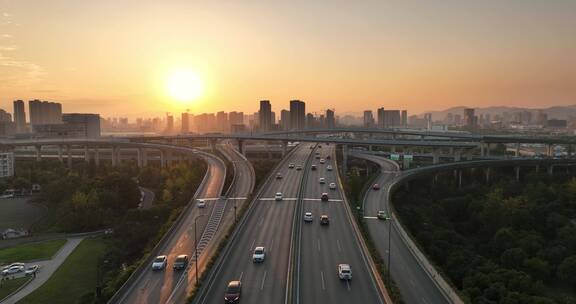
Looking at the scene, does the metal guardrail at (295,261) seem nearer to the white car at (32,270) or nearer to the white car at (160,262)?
the white car at (160,262)

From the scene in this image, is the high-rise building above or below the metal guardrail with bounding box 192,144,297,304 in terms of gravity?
above

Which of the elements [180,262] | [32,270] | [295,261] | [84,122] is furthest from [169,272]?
[84,122]

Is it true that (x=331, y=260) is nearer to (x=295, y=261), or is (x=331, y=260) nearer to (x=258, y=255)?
(x=295, y=261)

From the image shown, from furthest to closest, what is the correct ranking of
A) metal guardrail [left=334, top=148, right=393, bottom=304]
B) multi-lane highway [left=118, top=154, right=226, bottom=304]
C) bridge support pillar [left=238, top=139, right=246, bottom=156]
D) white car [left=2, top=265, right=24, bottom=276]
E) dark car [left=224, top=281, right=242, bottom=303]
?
1. bridge support pillar [left=238, top=139, right=246, bottom=156]
2. white car [left=2, top=265, right=24, bottom=276]
3. multi-lane highway [left=118, top=154, right=226, bottom=304]
4. metal guardrail [left=334, top=148, right=393, bottom=304]
5. dark car [left=224, top=281, right=242, bottom=303]

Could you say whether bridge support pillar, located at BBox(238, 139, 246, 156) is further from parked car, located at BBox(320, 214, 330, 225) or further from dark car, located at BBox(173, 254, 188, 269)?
dark car, located at BBox(173, 254, 188, 269)

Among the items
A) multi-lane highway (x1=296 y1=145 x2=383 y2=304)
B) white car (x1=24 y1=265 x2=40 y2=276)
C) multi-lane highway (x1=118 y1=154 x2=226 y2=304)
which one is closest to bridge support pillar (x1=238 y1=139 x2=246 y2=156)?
multi-lane highway (x1=118 y1=154 x2=226 y2=304)

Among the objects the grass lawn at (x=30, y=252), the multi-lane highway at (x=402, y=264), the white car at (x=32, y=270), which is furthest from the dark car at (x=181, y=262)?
the grass lawn at (x=30, y=252)
